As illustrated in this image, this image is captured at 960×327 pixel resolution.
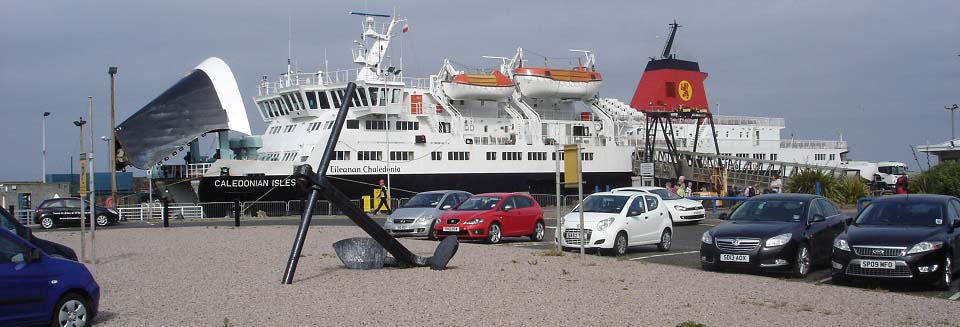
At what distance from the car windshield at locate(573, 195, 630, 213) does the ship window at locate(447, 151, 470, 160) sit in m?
24.4

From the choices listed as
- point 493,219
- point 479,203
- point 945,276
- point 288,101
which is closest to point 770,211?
point 945,276

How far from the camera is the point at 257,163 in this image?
3831 centimetres

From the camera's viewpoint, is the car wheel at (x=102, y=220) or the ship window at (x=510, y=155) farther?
the ship window at (x=510, y=155)

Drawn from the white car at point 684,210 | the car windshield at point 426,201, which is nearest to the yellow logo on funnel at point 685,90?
the white car at point 684,210

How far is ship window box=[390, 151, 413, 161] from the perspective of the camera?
41.1m

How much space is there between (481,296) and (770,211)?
652 centimetres

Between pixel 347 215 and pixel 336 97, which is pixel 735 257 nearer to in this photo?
pixel 347 215

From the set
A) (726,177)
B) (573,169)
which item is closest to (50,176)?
(726,177)

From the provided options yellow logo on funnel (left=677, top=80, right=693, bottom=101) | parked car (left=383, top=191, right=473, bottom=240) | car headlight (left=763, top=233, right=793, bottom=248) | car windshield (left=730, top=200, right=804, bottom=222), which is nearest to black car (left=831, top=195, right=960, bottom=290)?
car headlight (left=763, top=233, right=793, bottom=248)

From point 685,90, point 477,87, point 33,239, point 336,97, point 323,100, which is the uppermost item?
point 685,90

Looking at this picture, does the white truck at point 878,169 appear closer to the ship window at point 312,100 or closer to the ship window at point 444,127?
the ship window at point 444,127

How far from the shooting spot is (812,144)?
6119 centimetres

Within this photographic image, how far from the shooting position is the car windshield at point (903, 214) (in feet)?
42.2

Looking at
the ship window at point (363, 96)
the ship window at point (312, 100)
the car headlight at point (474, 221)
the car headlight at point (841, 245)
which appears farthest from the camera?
the ship window at point (312, 100)
